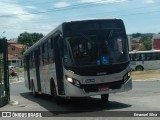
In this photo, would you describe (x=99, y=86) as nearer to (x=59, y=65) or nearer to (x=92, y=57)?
(x=92, y=57)

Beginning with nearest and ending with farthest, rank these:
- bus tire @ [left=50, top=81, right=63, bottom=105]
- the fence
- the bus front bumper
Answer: the bus front bumper → bus tire @ [left=50, top=81, right=63, bottom=105] → the fence

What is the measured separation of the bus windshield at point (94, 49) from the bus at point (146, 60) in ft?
137

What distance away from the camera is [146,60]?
190 ft

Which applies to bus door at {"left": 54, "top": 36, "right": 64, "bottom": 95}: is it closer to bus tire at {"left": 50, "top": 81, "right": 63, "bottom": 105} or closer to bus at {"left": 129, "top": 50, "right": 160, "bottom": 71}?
bus tire at {"left": 50, "top": 81, "right": 63, "bottom": 105}

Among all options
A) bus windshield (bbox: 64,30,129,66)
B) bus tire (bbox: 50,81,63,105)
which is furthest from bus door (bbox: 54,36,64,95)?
bus tire (bbox: 50,81,63,105)

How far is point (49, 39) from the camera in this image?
18984 mm

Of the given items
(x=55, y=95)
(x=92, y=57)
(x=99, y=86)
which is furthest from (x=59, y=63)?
(x=55, y=95)

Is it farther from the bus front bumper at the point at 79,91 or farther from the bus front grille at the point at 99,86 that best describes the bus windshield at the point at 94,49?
the bus front bumper at the point at 79,91

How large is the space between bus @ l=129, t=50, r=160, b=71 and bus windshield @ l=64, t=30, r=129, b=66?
4174 centimetres

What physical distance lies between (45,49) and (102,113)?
641 centimetres

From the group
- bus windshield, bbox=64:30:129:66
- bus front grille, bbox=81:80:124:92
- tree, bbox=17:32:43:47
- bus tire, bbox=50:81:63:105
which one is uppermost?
tree, bbox=17:32:43:47

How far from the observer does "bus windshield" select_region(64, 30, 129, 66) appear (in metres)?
16.1

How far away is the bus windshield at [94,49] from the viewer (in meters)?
16.1

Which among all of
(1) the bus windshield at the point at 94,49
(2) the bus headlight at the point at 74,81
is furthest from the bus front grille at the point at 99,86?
(1) the bus windshield at the point at 94,49
